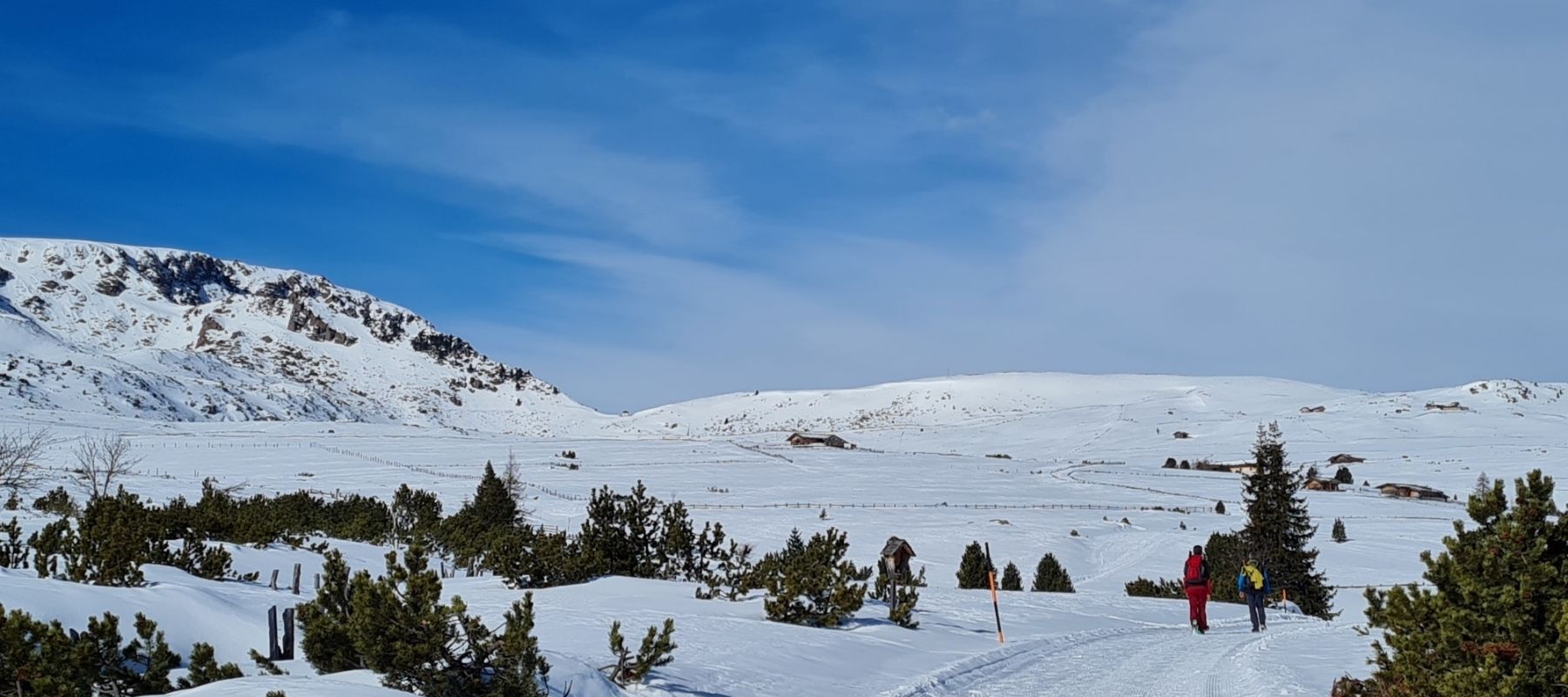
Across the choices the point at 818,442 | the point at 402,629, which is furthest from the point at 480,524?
the point at 818,442

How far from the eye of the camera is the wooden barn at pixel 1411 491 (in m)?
62.9

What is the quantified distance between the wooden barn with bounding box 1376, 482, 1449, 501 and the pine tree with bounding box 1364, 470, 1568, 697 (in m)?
64.8

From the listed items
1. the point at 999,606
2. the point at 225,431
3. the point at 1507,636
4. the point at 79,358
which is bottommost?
the point at 999,606

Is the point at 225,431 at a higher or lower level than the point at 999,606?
higher

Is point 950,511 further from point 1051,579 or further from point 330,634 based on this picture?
point 330,634

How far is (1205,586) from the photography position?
17.2 meters

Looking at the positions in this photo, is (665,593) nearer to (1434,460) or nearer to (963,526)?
(963,526)

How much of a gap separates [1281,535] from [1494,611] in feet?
96.9

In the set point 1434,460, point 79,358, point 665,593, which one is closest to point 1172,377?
point 1434,460

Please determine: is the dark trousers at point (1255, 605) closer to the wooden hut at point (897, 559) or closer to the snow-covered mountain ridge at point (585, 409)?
the wooden hut at point (897, 559)

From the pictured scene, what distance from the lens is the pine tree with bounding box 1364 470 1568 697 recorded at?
7012 millimetres

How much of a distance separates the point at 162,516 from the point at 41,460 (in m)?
46.6

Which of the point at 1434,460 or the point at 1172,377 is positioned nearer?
the point at 1434,460

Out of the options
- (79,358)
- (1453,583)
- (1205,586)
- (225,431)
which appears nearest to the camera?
(1453,583)
